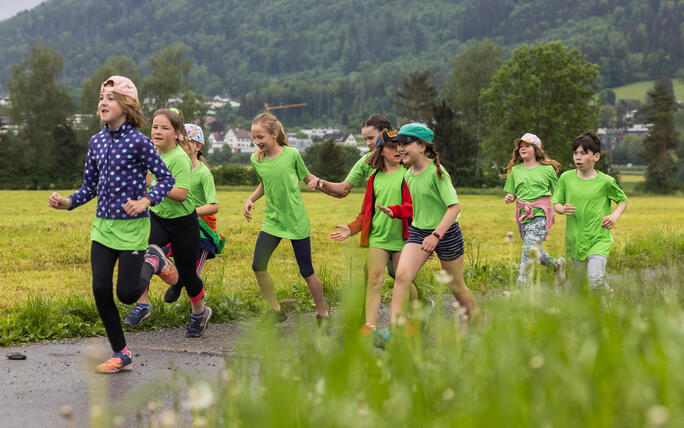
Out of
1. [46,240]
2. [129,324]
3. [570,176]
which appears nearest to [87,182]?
[129,324]

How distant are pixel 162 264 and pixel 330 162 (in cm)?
7391

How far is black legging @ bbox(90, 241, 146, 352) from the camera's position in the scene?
553 centimetres

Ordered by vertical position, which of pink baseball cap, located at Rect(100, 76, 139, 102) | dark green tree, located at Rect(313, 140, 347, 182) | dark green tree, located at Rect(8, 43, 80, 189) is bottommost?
dark green tree, located at Rect(313, 140, 347, 182)

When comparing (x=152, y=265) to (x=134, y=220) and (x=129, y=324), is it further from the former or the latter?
(x=134, y=220)

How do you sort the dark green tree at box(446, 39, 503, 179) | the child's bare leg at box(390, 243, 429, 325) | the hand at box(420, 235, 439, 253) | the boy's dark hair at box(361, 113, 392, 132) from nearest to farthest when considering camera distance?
1. the hand at box(420, 235, 439, 253)
2. the child's bare leg at box(390, 243, 429, 325)
3. the boy's dark hair at box(361, 113, 392, 132)
4. the dark green tree at box(446, 39, 503, 179)

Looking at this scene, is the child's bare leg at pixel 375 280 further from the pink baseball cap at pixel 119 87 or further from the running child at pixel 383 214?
the pink baseball cap at pixel 119 87

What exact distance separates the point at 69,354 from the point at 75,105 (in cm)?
8758

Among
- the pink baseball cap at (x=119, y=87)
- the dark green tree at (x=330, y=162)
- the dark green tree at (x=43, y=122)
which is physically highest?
the pink baseball cap at (x=119, y=87)

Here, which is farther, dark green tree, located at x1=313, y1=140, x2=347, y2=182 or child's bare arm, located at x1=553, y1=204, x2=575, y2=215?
dark green tree, located at x1=313, y1=140, x2=347, y2=182

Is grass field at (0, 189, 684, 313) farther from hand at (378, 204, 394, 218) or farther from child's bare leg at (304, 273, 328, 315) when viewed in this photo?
child's bare leg at (304, 273, 328, 315)

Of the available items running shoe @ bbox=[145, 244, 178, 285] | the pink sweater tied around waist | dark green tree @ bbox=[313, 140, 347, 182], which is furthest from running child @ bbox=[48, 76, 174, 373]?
dark green tree @ bbox=[313, 140, 347, 182]

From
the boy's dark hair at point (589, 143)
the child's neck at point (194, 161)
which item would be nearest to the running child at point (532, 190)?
the boy's dark hair at point (589, 143)

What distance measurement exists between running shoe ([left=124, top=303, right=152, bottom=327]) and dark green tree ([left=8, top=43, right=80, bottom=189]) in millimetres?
69935

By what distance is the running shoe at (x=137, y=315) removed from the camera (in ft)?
22.7
